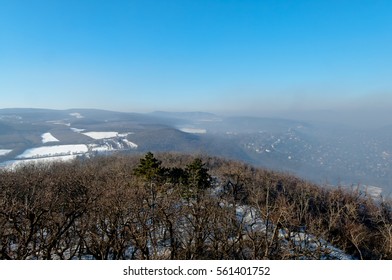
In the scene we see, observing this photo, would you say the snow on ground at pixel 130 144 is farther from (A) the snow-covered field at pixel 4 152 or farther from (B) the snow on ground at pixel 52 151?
(A) the snow-covered field at pixel 4 152

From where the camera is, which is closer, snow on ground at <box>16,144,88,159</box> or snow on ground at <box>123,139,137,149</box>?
snow on ground at <box>16,144,88,159</box>

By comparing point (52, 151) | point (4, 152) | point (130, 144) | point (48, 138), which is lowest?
point (52, 151)

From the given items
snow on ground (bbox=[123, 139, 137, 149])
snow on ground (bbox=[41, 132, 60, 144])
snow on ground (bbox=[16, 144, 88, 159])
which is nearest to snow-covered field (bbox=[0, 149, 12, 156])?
snow on ground (bbox=[16, 144, 88, 159])

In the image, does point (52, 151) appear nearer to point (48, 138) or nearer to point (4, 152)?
point (4, 152)

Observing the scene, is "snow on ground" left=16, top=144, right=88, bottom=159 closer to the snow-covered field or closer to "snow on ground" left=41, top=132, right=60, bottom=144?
the snow-covered field

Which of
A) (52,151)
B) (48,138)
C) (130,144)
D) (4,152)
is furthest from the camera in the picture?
(48,138)

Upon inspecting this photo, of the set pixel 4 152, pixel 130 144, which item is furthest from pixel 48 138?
pixel 130 144
